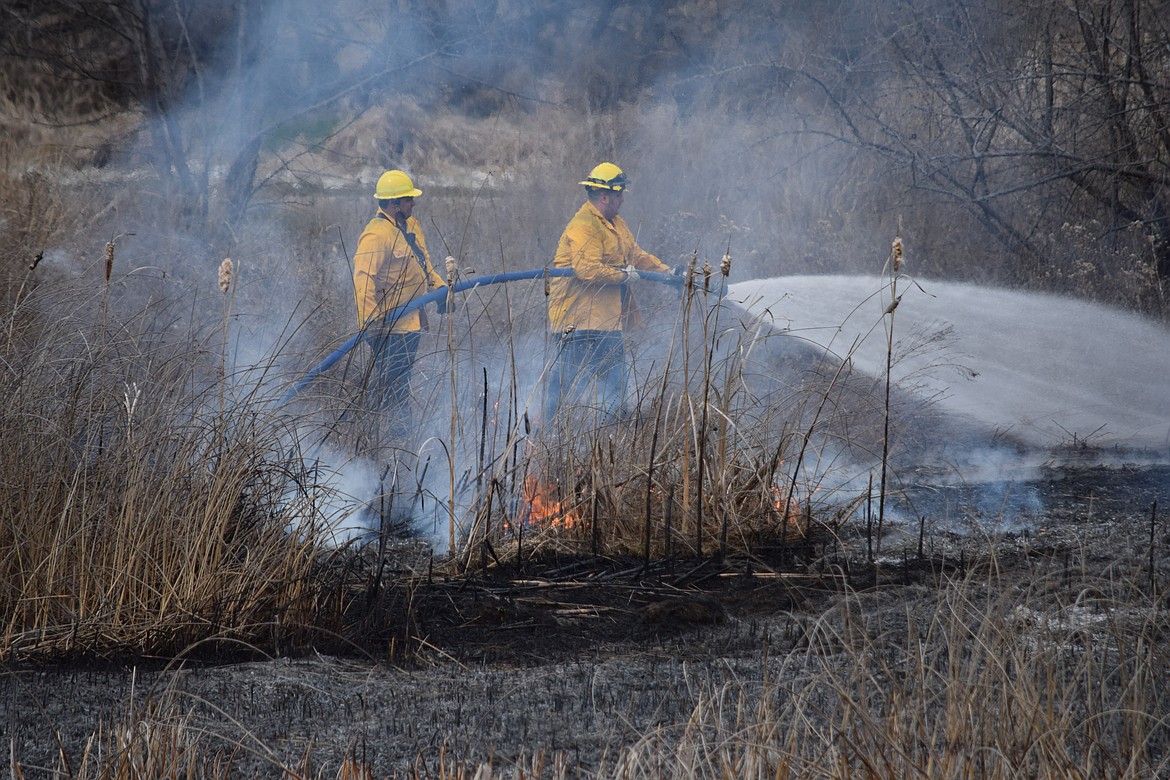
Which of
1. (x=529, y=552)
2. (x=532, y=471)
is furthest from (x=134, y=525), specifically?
(x=532, y=471)

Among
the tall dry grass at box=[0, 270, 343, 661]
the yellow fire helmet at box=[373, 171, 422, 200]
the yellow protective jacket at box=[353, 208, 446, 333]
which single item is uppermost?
the yellow fire helmet at box=[373, 171, 422, 200]

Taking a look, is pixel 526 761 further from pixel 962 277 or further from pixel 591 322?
pixel 962 277

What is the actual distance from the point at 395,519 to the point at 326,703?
2867mm

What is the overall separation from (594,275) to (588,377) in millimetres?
1057

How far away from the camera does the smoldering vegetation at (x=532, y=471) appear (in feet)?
9.65

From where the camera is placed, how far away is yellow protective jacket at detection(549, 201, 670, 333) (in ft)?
24.0

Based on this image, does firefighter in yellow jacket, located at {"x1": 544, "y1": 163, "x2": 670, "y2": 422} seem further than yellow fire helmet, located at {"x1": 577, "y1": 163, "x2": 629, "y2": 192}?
No

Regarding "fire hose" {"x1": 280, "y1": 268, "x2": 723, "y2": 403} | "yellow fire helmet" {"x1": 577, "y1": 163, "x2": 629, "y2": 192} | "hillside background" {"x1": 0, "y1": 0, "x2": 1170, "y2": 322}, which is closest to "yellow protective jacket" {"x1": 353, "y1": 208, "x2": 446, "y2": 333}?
"fire hose" {"x1": 280, "y1": 268, "x2": 723, "y2": 403}

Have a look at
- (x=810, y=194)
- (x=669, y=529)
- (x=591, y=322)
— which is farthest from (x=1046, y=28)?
(x=669, y=529)

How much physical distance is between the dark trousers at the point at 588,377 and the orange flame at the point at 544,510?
14.3 inches

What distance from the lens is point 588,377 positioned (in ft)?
21.2

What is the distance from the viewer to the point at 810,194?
12.7 m

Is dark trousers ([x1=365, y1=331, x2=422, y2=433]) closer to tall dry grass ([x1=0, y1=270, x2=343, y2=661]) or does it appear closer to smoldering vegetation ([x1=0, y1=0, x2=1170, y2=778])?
smoldering vegetation ([x1=0, y1=0, x2=1170, y2=778])

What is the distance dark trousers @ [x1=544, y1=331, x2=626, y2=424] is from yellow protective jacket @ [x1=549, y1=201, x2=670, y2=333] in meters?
0.12
